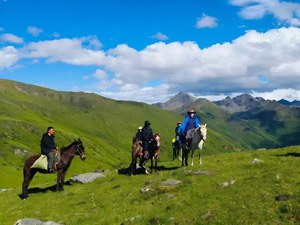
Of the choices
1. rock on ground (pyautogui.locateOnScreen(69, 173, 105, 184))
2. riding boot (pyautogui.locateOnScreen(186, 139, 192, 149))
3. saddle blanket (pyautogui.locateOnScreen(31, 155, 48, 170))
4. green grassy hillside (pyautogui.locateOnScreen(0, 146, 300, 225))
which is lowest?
rock on ground (pyautogui.locateOnScreen(69, 173, 105, 184))

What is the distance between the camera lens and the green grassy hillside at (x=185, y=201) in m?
13.2

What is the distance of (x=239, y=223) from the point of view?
12.1 m

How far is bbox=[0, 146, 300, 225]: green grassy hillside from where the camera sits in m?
13.2

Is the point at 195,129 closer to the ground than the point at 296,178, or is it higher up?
higher up

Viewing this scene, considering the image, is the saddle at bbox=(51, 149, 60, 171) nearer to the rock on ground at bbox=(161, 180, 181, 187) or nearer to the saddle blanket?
the saddle blanket

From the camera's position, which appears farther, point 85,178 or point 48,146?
point 85,178

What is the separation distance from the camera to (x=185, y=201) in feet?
54.2

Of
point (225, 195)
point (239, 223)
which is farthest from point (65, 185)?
point (239, 223)

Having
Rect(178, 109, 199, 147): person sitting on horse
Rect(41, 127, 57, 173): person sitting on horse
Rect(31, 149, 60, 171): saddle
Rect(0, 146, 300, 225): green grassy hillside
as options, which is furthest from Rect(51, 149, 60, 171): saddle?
Rect(178, 109, 199, 147): person sitting on horse

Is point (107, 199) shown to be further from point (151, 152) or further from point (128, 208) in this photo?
point (151, 152)

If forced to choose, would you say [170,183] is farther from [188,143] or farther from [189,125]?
[189,125]

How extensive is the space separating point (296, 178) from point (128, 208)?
11.1 m

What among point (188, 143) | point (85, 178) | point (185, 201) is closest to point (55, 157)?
point (85, 178)

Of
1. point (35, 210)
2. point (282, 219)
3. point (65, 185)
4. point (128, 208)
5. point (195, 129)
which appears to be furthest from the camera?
point (65, 185)
